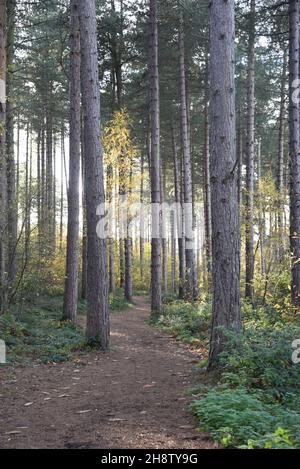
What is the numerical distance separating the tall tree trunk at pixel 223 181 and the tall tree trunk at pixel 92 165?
3.39 metres

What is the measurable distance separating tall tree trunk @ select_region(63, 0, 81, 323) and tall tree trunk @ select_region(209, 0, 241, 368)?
678cm

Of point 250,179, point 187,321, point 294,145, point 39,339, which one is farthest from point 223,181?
point 250,179

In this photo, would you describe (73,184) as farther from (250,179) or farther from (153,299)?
(250,179)

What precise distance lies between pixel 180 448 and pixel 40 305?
14020 mm

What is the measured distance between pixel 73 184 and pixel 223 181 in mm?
7428

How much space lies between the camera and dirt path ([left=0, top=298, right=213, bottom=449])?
434 centimetres

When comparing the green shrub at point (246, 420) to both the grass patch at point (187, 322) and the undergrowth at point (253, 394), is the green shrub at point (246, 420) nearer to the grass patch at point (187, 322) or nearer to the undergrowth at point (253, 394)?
the undergrowth at point (253, 394)

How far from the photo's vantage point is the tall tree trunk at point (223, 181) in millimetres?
6773

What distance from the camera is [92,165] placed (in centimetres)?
948

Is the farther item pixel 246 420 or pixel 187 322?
pixel 187 322

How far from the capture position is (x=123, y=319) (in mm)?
16969
